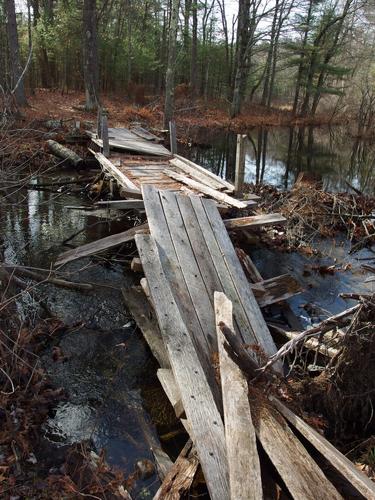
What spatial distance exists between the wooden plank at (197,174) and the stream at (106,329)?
5.29 ft

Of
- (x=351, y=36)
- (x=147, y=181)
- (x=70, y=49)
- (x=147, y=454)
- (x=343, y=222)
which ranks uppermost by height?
(x=351, y=36)

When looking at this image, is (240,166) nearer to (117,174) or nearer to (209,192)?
(209,192)

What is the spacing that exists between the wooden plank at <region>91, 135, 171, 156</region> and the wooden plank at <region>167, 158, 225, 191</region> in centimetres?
98

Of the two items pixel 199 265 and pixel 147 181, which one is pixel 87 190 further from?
pixel 199 265

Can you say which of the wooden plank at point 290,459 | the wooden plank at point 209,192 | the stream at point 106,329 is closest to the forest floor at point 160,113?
the stream at point 106,329

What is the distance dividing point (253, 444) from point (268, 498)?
348 mm

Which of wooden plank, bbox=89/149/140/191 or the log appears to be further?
the log

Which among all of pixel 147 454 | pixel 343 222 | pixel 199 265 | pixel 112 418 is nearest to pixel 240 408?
pixel 147 454

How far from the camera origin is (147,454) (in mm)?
3855

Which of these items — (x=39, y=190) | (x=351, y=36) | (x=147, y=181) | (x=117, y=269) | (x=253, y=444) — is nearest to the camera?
(x=253, y=444)

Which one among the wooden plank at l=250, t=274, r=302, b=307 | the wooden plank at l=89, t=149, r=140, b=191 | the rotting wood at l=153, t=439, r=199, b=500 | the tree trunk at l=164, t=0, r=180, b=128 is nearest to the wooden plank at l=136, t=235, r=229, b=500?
the rotting wood at l=153, t=439, r=199, b=500

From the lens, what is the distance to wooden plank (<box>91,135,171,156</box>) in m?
11.3

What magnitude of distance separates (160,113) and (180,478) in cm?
2225

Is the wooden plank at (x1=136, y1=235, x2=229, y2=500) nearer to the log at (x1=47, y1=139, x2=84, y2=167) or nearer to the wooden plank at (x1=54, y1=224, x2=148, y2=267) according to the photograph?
the wooden plank at (x1=54, y1=224, x2=148, y2=267)
